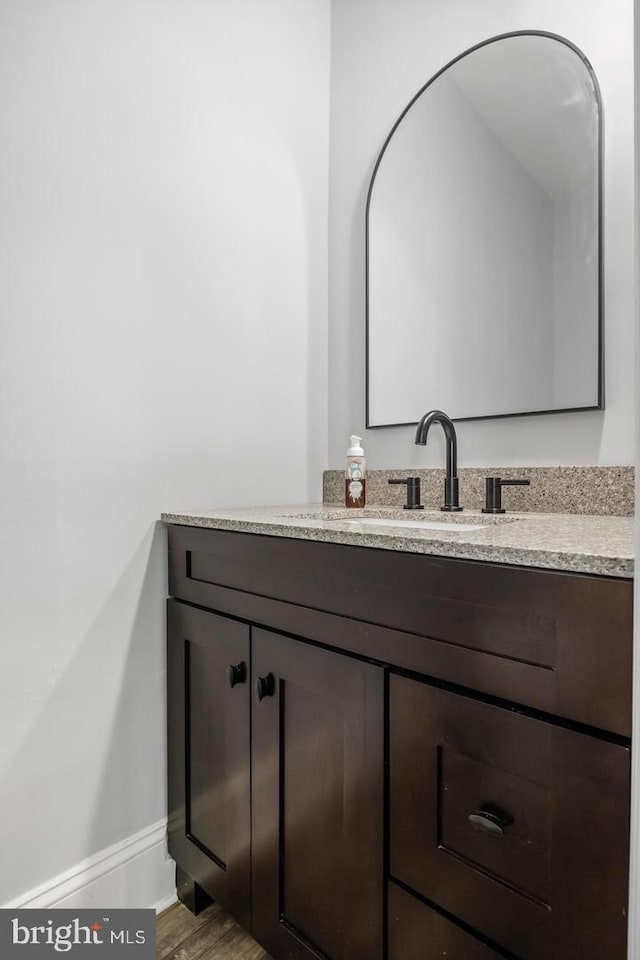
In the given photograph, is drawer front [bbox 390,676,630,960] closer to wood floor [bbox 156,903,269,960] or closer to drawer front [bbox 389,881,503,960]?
drawer front [bbox 389,881,503,960]

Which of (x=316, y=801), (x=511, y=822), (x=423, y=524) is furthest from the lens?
(x=423, y=524)

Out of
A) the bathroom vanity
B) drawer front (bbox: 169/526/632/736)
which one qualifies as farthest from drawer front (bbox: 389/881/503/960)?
drawer front (bbox: 169/526/632/736)

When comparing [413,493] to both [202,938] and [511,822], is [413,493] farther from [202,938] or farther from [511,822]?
[202,938]

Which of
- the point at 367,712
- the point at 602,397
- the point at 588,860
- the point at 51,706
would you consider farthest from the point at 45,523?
the point at 602,397

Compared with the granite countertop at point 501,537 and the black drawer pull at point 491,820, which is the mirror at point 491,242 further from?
the black drawer pull at point 491,820

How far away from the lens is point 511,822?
2.30 feet

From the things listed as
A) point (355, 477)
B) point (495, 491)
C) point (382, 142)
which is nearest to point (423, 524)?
point (495, 491)

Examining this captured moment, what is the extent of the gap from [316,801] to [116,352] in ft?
3.30

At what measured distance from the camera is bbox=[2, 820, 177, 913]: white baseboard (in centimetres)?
115

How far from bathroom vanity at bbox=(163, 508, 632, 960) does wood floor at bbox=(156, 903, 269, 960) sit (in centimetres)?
12

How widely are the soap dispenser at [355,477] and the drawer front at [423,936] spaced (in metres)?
0.89

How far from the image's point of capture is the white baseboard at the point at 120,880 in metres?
1.15

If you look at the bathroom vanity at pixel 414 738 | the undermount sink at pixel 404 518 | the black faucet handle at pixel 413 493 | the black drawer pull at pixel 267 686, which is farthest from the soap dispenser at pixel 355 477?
the black drawer pull at pixel 267 686

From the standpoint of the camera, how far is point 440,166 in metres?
1.50
